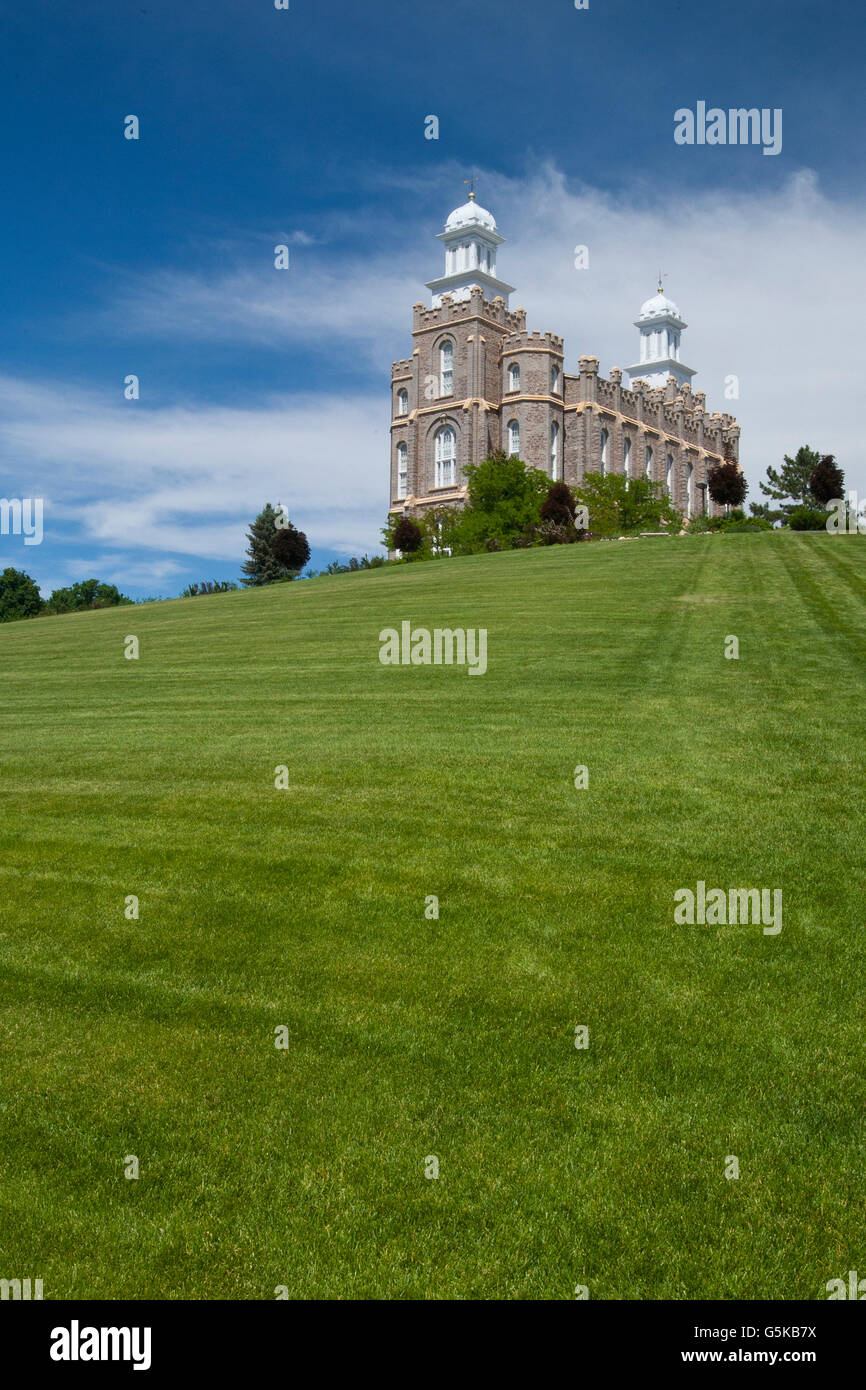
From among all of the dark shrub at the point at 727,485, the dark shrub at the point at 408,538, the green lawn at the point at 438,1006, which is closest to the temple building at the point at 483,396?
the dark shrub at the point at 408,538

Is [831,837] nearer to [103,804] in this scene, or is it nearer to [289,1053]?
[289,1053]

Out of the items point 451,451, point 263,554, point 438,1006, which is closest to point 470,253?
point 451,451

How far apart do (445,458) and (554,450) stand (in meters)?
8.80

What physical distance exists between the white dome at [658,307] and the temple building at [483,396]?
26188mm

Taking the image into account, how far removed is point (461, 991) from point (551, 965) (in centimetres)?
72

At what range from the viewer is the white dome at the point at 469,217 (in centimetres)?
7864

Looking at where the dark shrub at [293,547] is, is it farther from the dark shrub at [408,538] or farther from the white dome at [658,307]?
the white dome at [658,307]

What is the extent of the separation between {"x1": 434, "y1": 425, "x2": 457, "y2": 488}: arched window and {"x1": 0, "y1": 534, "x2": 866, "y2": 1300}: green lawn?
2368 inches

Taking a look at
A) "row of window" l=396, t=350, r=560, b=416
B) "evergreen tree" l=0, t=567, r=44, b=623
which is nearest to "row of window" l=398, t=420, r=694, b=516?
"row of window" l=396, t=350, r=560, b=416

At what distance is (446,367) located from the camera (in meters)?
72.2

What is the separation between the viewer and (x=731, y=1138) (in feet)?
15.3

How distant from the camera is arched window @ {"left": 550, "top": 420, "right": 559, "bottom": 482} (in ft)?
232

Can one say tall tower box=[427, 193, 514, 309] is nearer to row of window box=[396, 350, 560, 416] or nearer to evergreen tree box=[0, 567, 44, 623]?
row of window box=[396, 350, 560, 416]

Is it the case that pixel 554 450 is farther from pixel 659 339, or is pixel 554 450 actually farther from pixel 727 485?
pixel 659 339
